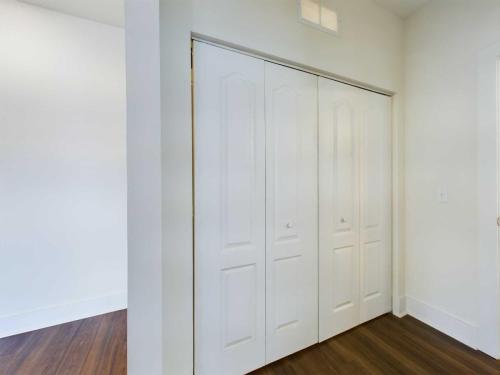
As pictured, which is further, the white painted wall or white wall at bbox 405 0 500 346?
white wall at bbox 405 0 500 346

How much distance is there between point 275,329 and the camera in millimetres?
1523

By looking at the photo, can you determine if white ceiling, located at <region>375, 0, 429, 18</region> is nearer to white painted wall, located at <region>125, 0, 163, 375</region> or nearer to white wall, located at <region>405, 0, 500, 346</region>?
white wall, located at <region>405, 0, 500, 346</region>

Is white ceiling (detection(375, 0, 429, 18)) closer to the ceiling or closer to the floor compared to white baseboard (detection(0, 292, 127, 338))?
closer to the ceiling

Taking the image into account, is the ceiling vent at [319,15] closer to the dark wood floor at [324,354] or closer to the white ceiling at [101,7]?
the white ceiling at [101,7]

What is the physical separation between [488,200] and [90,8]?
355cm

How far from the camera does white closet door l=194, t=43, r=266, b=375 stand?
4.25ft

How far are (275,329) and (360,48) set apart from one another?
2.28 meters

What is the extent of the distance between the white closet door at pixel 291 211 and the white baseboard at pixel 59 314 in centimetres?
163

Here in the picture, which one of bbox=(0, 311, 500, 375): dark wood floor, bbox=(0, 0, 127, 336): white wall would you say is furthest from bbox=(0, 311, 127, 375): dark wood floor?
bbox=(0, 0, 127, 336): white wall

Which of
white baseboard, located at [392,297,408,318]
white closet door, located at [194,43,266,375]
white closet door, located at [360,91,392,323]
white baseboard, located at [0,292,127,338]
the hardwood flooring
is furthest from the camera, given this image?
white baseboard, located at [392,297,408,318]

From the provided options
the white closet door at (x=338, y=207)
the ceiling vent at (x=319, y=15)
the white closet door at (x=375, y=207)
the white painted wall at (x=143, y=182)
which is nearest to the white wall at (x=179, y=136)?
the white painted wall at (x=143, y=182)

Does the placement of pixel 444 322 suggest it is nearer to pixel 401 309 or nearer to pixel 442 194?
pixel 401 309

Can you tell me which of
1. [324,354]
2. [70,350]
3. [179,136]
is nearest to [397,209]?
[324,354]

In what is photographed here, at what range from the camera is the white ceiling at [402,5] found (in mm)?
1894
